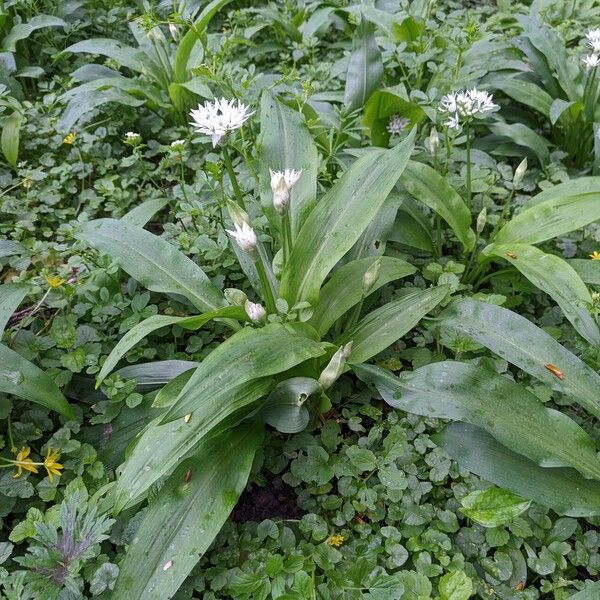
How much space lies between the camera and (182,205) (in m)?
2.30

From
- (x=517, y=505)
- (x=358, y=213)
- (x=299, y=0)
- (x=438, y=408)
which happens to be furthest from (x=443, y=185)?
(x=299, y=0)

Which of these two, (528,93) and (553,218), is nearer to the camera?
(553,218)

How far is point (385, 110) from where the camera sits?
2684 millimetres

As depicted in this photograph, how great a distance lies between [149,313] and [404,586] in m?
1.21

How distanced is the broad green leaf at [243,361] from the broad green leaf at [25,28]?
275cm

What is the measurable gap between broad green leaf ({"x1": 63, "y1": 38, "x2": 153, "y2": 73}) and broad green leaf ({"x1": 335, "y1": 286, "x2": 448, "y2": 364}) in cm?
213

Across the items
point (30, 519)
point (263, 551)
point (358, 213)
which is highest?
point (358, 213)

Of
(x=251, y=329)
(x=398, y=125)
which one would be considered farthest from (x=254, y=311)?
(x=398, y=125)

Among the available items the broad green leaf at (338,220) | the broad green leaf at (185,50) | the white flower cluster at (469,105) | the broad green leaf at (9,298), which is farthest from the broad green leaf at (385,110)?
the broad green leaf at (9,298)

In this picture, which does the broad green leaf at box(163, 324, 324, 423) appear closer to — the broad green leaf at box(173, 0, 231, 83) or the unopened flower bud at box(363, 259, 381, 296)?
the unopened flower bud at box(363, 259, 381, 296)

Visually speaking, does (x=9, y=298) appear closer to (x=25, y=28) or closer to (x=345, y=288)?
(x=345, y=288)

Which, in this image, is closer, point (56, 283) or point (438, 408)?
point (438, 408)

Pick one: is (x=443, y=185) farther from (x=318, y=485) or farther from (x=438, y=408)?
(x=318, y=485)

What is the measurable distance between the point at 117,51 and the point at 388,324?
2436 mm
